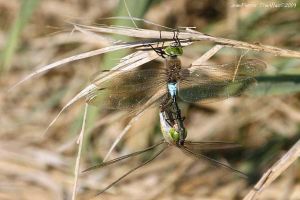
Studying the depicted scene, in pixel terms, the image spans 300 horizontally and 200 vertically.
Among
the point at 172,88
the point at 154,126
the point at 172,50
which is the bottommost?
the point at 154,126

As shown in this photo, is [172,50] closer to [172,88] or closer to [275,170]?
[172,88]

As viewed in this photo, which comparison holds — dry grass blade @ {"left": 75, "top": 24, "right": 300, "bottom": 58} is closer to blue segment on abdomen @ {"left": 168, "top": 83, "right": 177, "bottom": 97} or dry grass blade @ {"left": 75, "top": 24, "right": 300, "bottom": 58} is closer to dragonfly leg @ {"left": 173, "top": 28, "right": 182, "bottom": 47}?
dragonfly leg @ {"left": 173, "top": 28, "right": 182, "bottom": 47}

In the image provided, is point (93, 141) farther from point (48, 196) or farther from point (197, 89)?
point (197, 89)

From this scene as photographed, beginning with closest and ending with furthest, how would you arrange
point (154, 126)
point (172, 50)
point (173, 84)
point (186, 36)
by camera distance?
point (186, 36) < point (172, 50) < point (173, 84) < point (154, 126)

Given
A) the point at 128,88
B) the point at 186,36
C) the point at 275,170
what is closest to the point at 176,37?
the point at 186,36

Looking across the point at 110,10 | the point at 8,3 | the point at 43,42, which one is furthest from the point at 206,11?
the point at 8,3

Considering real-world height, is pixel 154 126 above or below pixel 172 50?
below

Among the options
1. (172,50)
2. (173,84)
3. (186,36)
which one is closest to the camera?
(186,36)

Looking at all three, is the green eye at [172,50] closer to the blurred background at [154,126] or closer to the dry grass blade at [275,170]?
the dry grass blade at [275,170]
